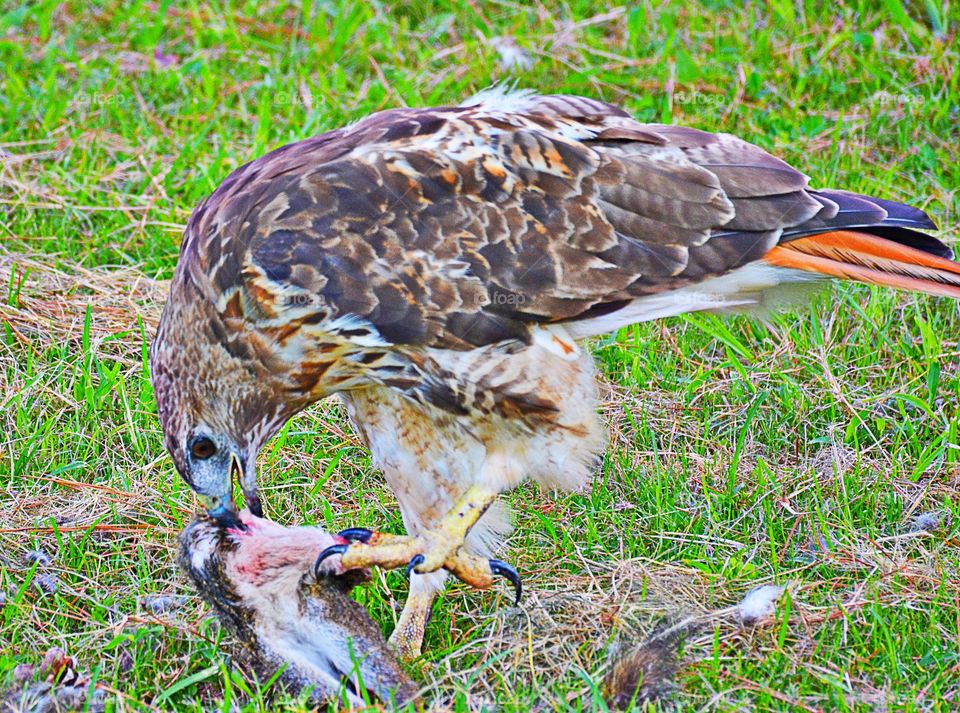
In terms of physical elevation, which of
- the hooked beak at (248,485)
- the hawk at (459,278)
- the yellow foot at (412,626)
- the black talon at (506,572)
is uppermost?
the hawk at (459,278)

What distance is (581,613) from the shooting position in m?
4.01

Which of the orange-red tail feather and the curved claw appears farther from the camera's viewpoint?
the orange-red tail feather

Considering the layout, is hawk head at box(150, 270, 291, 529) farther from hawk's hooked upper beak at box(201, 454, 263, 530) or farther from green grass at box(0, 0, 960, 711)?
green grass at box(0, 0, 960, 711)

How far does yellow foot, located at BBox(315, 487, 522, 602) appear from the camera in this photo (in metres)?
3.71

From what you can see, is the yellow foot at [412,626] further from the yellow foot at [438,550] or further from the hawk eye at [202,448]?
the hawk eye at [202,448]

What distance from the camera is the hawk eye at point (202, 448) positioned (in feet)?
12.1

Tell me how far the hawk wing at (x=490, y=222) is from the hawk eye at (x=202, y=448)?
1.21 feet

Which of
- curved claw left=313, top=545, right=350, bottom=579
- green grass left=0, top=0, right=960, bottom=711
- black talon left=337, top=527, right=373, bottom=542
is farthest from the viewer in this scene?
green grass left=0, top=0, right=960, bottom=711

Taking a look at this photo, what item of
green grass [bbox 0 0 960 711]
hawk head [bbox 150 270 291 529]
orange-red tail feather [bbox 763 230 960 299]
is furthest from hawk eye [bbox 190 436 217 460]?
orange-red tail feather [bbox 763 230 960 299]

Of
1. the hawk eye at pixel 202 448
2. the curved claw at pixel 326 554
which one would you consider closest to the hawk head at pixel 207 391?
the hawk eye at pixel 202 448

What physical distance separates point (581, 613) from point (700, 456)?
94cm

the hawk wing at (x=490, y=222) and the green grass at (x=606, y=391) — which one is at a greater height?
the hawk wing at (x=490, y=222)

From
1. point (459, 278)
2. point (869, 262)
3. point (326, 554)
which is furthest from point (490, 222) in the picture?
point (869, 262)

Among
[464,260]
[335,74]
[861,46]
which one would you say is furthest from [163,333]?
[861,46]
